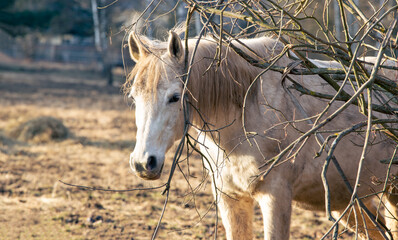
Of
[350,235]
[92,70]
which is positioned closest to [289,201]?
[350,235]

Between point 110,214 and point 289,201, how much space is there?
2632mm

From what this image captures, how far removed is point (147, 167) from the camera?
96.1 inches

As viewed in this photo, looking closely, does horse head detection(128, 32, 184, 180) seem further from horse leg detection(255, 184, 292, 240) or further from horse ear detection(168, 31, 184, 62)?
horse leg detection(255, 184, 292, 240)

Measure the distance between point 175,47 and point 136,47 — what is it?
43 centimetres

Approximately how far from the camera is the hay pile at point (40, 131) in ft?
27.5

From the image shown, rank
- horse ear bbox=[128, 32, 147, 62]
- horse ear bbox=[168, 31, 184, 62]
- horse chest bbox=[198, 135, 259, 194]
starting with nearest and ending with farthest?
horse ear bbox=[168, 31, 184, 62] < horse ear bbox=[128, 32, 147, 62] < horse chest bbox=[198, 135, 259, 194]

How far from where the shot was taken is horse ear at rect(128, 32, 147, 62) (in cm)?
276

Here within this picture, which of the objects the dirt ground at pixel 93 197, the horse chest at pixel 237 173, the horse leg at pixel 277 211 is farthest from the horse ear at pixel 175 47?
the horse leg at pixel 277 211

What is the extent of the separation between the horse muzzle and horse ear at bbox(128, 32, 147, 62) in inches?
27.2

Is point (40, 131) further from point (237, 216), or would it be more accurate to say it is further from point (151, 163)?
point (151, 163)

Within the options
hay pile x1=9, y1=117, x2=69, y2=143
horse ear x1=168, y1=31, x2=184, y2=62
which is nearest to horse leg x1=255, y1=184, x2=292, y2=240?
horse ear x1=168, y1=31, x2=184, y2=62

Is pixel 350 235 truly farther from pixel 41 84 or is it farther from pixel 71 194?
pixel 41 84

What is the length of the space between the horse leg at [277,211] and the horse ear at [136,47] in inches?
46.5

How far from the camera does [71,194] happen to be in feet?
18.0
